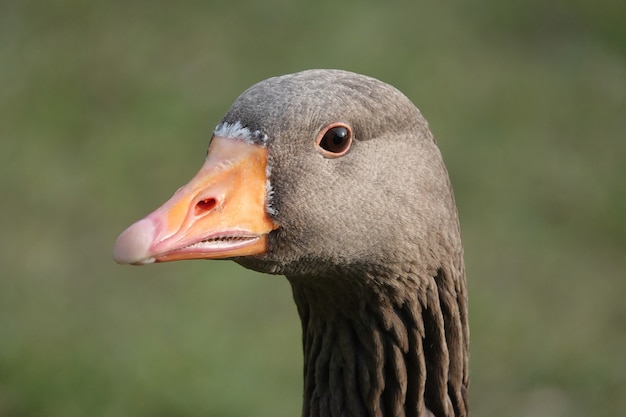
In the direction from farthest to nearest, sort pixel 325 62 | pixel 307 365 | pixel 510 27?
pixel 510 27, pixel 325 62, pixel 307 365

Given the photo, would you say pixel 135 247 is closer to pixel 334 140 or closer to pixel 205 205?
pixel 205 205

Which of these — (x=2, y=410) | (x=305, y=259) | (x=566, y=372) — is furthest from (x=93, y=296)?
(x=305, y=259)

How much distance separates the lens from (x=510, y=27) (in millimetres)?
9742

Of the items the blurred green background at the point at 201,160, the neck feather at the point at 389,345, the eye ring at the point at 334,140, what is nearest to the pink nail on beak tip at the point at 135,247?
the eye ring at the point at 334,140

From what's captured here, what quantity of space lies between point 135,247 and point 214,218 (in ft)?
0.93

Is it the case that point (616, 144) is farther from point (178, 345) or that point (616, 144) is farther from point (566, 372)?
point (178, 345)

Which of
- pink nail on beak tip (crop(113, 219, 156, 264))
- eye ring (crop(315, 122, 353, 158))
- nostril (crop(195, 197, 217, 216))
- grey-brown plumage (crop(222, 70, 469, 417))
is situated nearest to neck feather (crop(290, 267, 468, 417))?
grey-brown plumage (crop(222, 70, 469, 417))

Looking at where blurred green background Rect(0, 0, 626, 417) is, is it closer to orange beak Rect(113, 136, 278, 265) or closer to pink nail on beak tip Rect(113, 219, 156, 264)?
orange beak Rect(113, 136, 278, 265)

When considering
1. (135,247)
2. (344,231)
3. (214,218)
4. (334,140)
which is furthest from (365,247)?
(135,247)

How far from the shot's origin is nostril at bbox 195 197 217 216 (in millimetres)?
2861

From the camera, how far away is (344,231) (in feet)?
10.2

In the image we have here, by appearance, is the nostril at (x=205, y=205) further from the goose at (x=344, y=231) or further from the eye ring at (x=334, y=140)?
the eye ring at (x=334, y=140)

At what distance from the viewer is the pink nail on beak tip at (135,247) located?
269 cm

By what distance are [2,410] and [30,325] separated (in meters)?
0.82
